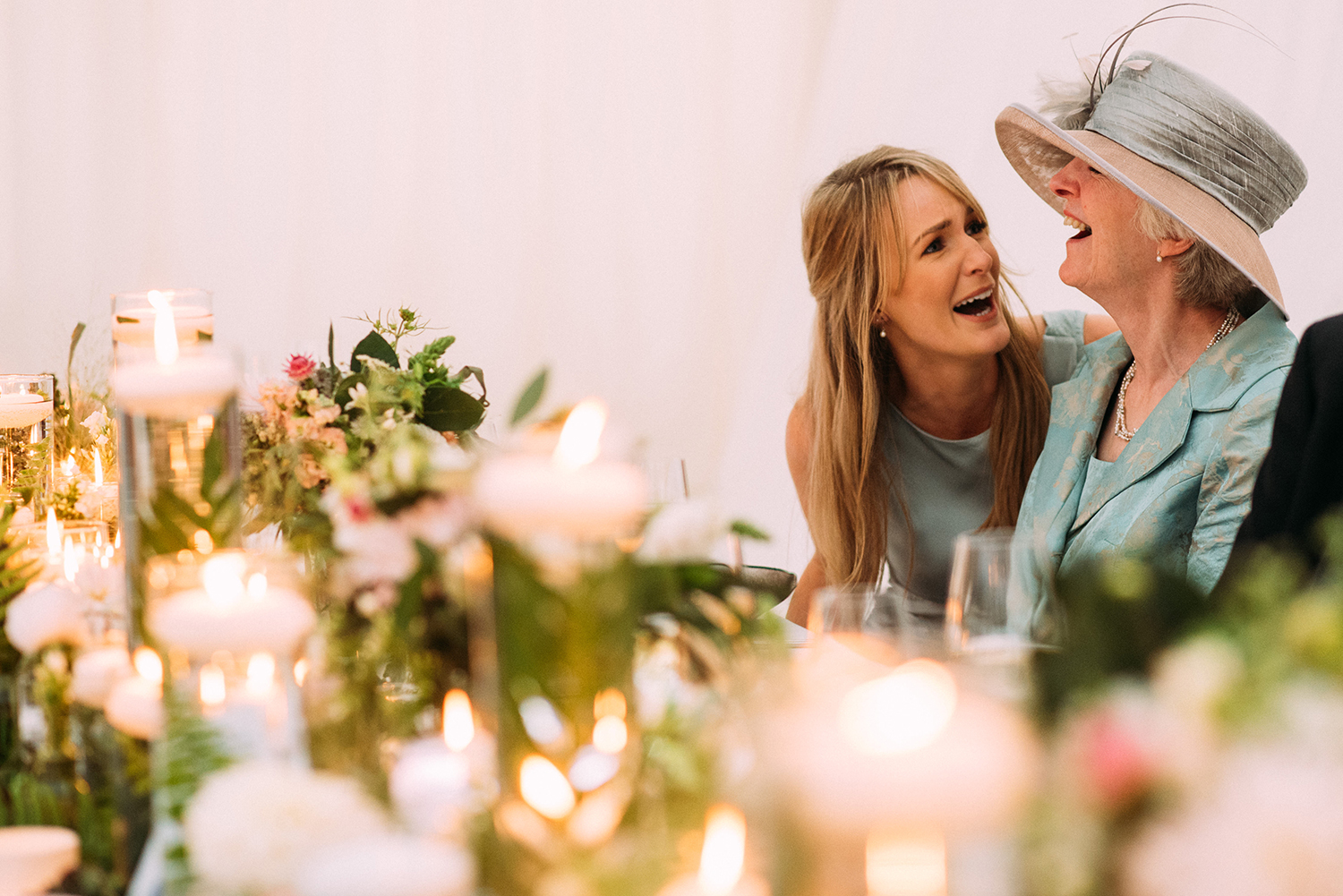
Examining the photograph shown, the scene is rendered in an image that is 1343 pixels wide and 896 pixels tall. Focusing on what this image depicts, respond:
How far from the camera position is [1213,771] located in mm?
359

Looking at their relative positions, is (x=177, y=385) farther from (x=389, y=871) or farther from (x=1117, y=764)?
(x=1117, y=764)

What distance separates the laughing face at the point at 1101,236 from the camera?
169 cm

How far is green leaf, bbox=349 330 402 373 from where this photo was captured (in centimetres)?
125

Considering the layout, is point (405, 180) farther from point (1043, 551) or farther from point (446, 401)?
point (1043, 551)

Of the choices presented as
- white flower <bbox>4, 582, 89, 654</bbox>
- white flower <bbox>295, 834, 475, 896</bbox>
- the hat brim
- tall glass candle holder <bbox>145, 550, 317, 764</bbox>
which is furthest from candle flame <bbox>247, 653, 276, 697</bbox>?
the hat brim

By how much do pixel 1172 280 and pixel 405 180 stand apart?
234 cm

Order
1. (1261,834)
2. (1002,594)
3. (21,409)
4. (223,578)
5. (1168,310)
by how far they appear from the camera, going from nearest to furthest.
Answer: (1261,834) < (223,578) < (1002,594) < (21,409) < (1168,310)

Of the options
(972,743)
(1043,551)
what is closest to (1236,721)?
(972,743)

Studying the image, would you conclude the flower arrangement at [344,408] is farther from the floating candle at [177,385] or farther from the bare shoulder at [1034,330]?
the bare shoulder at [1034,330]

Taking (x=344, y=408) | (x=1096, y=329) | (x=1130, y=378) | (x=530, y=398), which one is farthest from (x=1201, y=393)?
(x=530, y=398)

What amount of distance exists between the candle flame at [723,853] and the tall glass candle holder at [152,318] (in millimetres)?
446

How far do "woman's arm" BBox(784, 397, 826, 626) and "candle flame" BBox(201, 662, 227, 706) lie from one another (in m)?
1.63

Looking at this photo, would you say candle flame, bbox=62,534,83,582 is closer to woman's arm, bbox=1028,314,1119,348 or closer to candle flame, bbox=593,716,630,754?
candle flame, bbox=593,716,630,754

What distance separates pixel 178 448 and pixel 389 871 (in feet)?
1.07
